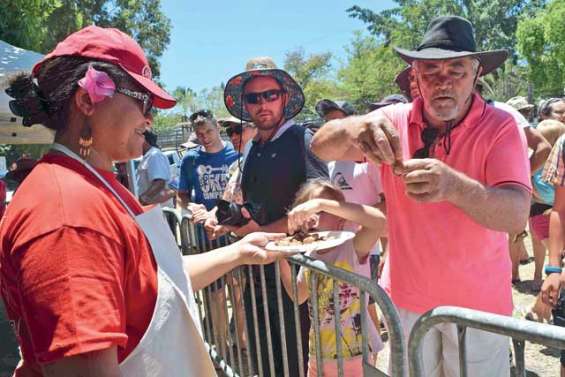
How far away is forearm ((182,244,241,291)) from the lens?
6.05 feet

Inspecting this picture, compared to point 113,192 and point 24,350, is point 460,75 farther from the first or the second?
point 24,350

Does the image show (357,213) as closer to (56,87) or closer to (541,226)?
(56,87)

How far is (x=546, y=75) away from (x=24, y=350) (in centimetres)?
3755

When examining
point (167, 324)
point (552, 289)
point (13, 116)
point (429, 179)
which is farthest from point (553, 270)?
point (13, 116)

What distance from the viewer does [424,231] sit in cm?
211

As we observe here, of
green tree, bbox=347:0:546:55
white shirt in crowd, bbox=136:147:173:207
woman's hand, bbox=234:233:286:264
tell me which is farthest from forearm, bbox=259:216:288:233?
green tree, bbox=347:0:546:55

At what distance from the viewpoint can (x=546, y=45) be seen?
3191 cm

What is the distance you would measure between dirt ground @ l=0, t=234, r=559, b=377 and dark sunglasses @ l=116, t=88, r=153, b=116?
10.9 feet

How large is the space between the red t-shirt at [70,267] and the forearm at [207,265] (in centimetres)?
61

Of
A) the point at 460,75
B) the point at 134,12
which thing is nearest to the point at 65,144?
the point at 460,75

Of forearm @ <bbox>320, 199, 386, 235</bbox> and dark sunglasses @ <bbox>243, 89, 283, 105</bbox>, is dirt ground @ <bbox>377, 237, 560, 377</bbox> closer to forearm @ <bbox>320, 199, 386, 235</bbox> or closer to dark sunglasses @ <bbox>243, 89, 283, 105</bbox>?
forearm @ <bbox>320, 199, 386, 235</bbox>

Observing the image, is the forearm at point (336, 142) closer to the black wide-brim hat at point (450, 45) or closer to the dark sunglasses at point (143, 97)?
the black wide-brim hat at point (450, 45)

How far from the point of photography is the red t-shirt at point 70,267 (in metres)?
0.98

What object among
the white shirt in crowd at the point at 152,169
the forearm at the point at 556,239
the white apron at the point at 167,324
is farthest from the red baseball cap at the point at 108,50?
the white shirt in crowd at the point at 152,169
